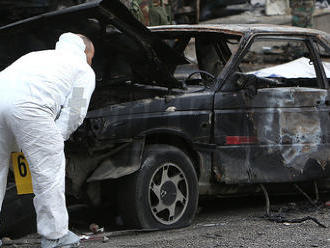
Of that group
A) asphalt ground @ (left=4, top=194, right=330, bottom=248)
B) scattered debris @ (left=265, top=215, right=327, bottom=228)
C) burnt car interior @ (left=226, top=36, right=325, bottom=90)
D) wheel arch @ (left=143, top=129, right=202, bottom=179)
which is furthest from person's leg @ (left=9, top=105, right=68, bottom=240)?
scattered debris @ (left=265, top=215, right=327, bottom=228)

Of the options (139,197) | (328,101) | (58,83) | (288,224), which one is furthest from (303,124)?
(58,83)

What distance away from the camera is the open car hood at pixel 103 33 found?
5.51 meters

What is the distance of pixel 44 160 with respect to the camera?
16.3 feet

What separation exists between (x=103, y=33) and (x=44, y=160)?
4.39ft

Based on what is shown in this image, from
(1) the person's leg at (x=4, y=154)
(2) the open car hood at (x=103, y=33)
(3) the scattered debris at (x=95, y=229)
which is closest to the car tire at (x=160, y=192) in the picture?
(3) the scattered debris at (x=95, y=229)

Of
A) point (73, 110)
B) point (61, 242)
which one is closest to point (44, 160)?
point (73, 110)

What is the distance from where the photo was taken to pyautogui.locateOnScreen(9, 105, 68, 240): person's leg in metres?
4.93

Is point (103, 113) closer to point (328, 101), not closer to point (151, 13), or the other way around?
point (328, 101)

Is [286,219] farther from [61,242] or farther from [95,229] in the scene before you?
[61,242]

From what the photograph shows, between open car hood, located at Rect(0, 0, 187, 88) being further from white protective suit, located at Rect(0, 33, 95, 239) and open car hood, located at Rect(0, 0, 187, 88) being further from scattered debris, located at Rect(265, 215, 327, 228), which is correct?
scattered debris, located at Rect(265, 215, 327, 228)

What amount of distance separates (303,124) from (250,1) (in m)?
11.8

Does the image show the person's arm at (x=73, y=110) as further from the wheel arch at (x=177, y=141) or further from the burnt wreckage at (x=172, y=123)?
the wheel arch at (x=177, y=141)

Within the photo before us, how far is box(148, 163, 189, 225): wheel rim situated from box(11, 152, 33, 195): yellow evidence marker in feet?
3.57

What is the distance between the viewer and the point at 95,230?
6062 mm
